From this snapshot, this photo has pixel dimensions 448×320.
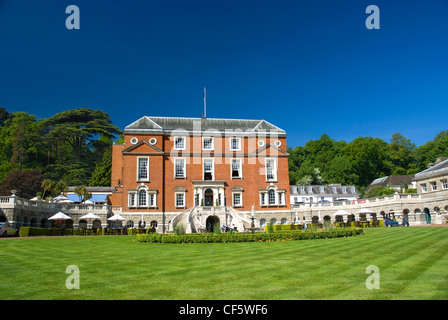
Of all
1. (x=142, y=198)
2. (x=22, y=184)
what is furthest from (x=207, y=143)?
(x=22, y=184)

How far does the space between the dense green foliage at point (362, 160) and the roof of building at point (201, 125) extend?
127ft

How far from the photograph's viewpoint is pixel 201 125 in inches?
2110

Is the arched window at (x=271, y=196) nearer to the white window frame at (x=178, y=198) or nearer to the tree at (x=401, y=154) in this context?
the white window frame at (x=178, y=198)

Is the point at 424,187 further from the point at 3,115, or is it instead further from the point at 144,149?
the point at 3,115

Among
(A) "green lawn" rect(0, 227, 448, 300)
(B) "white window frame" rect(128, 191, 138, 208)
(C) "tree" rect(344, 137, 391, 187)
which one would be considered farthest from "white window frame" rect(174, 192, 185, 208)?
(C) "tree" rect(344, 137, 391, 187)

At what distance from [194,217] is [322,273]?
34.5 metres

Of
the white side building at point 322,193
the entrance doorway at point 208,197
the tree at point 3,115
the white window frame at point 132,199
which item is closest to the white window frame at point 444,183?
the entrance doorway at point 208,197

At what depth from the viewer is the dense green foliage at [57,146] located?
70562 millimetres

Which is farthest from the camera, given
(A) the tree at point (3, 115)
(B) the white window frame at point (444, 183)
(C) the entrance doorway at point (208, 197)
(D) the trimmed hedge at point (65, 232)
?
(A) the tree at point (3, 115)

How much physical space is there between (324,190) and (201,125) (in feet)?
139

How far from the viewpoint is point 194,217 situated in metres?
45.2

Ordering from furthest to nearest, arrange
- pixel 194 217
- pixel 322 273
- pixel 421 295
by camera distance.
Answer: pixel 194 217 < pixel 322 273 < pixel 421 295
